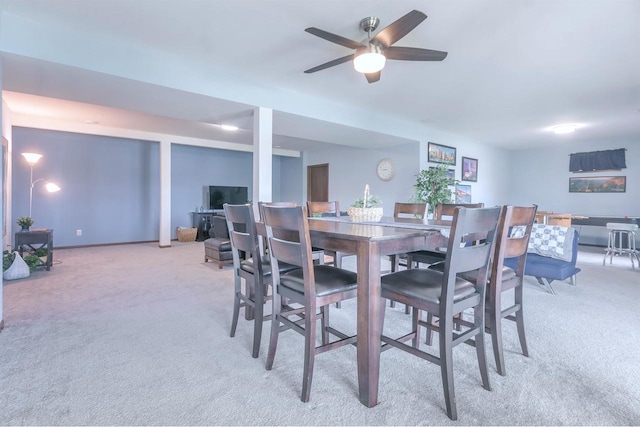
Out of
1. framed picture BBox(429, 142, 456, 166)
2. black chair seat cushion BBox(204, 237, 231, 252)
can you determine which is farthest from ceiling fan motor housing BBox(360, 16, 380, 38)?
framed picture BBox(429, 142, 456, 166)

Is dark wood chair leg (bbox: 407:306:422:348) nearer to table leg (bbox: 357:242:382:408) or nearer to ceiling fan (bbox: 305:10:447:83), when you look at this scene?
table leg (bbox: 357:242:382:408)

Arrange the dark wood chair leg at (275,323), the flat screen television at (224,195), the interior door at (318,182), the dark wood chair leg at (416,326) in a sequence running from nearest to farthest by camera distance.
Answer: the dark wood chair leg at (275,323), the dark wood chair leg at (416,326), the flat screen television at (224,195), the interior door at (318,182)

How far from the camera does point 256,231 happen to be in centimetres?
203

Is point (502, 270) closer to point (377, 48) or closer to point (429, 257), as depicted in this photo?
point (429, 257)

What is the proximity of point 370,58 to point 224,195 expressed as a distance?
20.0 ft

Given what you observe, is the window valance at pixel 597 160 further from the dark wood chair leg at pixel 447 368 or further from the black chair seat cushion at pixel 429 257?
the dark wood chair leg at pixel 447 368

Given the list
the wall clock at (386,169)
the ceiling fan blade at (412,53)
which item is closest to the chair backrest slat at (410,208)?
the ceiling fan blade at (412,53)

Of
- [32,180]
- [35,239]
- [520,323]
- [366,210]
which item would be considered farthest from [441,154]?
[32,180]

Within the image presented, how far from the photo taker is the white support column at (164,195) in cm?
640

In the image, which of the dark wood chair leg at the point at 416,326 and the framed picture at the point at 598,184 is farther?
the framed picture at the point at 598,184

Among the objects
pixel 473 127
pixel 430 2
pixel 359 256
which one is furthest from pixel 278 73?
pixel 473 127

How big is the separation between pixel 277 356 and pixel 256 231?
2.55 feet

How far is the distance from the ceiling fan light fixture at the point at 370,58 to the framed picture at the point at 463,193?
4845 mm

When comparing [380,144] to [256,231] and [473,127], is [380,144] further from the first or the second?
[256,231]
